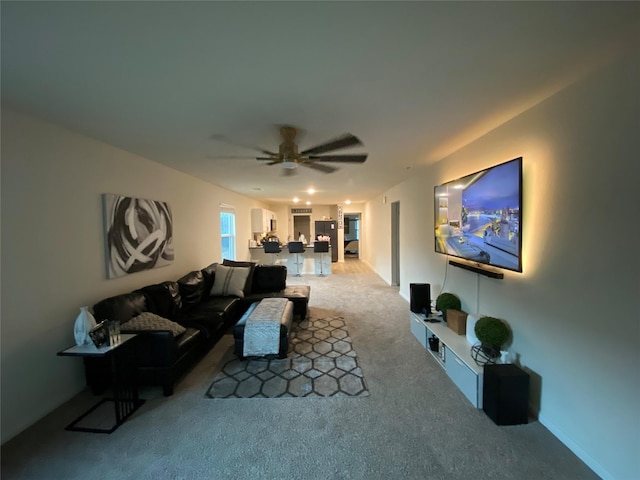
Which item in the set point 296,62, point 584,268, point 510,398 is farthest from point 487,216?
point 296,62

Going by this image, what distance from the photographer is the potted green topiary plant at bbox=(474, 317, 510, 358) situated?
2.26m

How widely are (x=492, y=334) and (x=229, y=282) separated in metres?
3.43

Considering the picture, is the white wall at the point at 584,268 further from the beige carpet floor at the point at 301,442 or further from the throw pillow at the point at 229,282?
the throw pillow at the point at 229,282

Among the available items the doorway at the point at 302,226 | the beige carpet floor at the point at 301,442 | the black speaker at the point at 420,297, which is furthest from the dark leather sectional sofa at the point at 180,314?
the doorway at the point at 302,226

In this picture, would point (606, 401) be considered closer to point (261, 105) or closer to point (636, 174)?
point (636, 174)

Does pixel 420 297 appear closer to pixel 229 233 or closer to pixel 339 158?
pixel 339 158

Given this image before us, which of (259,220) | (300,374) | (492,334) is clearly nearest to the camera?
(492,334)

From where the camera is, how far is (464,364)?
7.69ft

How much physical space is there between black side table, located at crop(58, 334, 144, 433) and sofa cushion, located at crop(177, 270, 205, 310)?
1.22 m

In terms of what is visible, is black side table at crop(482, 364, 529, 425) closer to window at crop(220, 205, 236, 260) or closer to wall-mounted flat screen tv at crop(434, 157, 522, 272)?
wall-mounted flat screen tv at crop(434, 157, 522, 272)

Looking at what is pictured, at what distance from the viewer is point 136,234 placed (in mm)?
3170

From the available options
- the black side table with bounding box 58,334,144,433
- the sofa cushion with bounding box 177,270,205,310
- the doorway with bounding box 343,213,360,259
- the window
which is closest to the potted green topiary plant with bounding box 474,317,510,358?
the black side table with bounding box 58,334,144,433

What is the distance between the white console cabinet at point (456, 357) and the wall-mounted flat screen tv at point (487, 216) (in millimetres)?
817

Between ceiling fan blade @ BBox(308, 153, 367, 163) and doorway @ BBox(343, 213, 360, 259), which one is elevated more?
ceiling fan blade @ BBox(308, 153, 367, 163)
